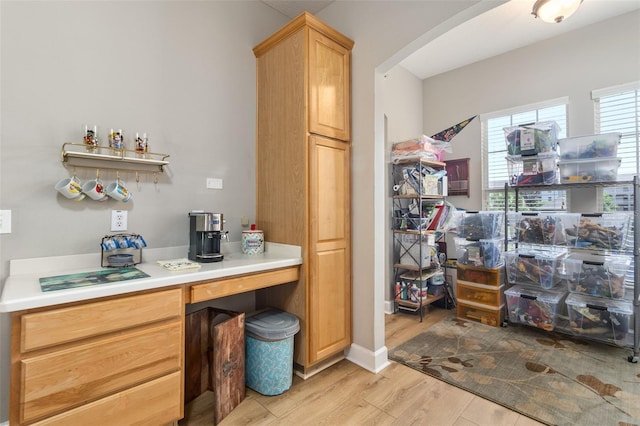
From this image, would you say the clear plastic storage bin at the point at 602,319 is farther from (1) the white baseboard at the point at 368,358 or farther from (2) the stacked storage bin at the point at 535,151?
(1) the white baseboard at the point at 368,358

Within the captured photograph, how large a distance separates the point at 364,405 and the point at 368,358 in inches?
17.6

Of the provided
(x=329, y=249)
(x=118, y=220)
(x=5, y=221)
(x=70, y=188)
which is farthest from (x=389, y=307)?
(x=5, y=221)

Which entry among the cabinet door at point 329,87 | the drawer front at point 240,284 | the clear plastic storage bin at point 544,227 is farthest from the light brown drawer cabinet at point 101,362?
the clear plastic storage bin at point 544,227

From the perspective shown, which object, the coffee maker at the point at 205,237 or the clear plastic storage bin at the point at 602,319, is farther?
the clear plastic storage bin at the point at 602,319

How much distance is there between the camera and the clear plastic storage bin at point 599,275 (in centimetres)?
258

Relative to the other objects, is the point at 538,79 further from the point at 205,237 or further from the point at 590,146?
the point at 205,237

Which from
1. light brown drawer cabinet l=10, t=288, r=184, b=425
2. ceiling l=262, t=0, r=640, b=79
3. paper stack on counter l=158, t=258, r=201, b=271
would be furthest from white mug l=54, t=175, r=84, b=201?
ceiling l=262, t=0, r=640, b=79

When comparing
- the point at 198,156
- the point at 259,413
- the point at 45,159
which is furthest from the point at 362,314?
the point at 45,159

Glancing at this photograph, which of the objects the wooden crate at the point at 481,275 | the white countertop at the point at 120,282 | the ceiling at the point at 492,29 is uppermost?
the ceiling at the point at 492,29

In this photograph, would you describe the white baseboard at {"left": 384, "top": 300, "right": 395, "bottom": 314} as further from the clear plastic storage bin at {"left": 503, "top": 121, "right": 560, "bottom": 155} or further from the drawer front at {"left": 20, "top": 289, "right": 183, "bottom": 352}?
the drawer front at {"left": 20, "top": 289, "right": 183, "bottom": 352}

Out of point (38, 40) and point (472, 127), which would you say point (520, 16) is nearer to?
point (472, 127)

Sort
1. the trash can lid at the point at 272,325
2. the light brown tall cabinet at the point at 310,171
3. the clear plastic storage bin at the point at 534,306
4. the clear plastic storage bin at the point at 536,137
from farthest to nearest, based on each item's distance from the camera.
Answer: the clear plastic storage bin at the point at 536,137 → the clear plastic storage bin at the point at 534,306 → the light brown tall cabinet at the point at 310,171 → the trash can lid at the point at 272,325

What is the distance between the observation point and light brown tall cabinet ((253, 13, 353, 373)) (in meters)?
2.12

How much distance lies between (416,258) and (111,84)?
3.20 m
